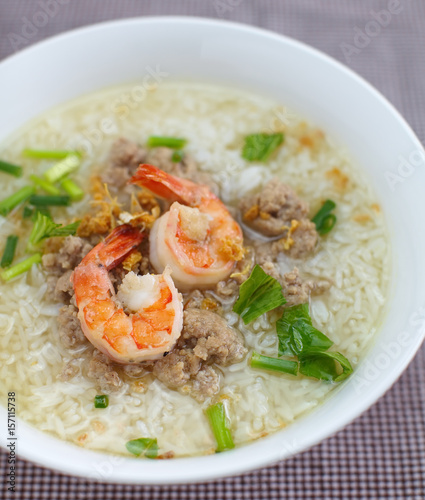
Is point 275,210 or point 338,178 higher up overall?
point 338,178

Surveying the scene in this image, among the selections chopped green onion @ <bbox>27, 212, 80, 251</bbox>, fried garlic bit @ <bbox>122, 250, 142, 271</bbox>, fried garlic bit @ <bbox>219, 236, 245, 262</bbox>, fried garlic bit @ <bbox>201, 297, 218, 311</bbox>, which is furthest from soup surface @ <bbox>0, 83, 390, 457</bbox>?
fried garlic bit @ <bbox>122, 250, 142, 271</bbox>

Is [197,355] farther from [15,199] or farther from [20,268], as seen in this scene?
[15,199]

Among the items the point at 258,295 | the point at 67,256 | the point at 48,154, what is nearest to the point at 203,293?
the point at 258,295

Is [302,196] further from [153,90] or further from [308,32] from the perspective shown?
[308,32]

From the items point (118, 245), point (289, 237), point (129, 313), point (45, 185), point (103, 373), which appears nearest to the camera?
point (129, 313)

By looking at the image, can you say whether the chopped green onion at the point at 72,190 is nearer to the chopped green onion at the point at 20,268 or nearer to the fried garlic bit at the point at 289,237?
the chopped green onion at the point at 20,268

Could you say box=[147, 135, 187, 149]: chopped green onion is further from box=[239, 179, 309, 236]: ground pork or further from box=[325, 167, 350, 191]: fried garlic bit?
box=[325, 167, 350, 191]: fried garlic bit
